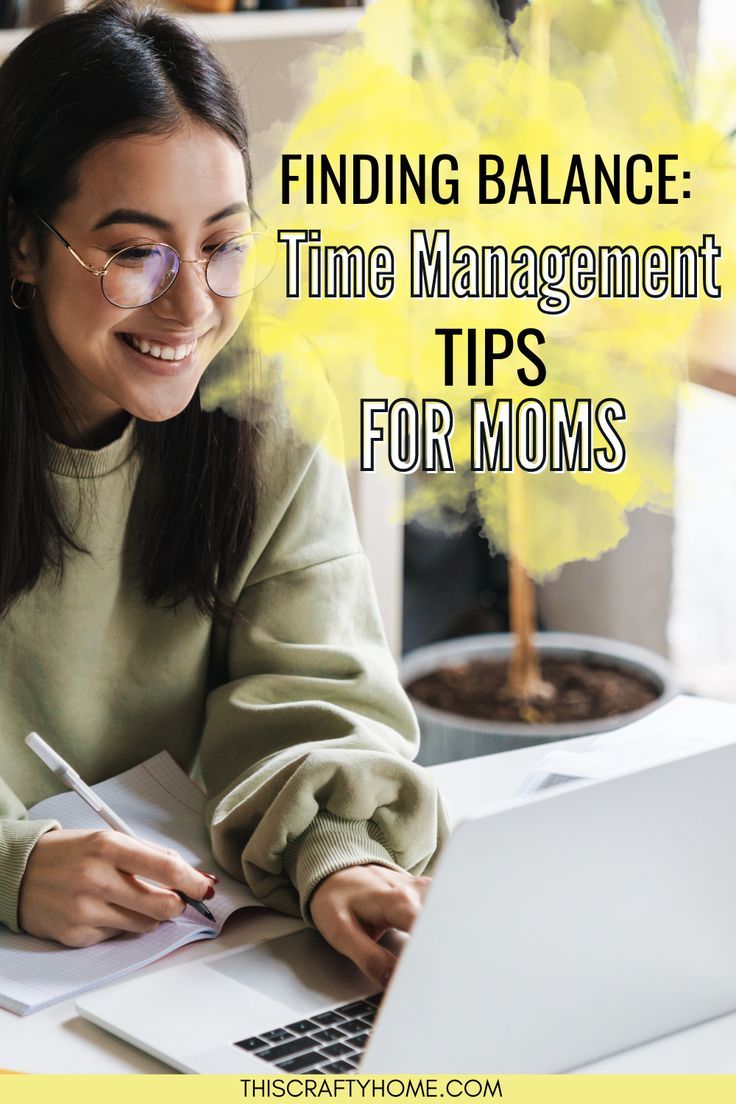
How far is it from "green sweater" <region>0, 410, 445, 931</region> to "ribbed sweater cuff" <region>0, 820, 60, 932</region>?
8 centimetres

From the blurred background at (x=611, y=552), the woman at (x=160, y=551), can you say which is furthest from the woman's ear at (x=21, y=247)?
the blurred background at (x=611, y=552)

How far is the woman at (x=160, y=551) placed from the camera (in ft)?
3.02

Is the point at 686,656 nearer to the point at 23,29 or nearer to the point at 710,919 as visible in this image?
the point at 23,29

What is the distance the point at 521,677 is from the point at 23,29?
1.25 metres

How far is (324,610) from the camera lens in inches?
45.0

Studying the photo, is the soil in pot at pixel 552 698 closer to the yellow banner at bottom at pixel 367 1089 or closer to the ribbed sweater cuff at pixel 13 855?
the ribbed sweater cuff at pixel 13 855

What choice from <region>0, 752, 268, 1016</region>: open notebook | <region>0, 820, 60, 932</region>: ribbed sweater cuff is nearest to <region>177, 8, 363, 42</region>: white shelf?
<region>0, 752, 268, 1016</region>: open notebook

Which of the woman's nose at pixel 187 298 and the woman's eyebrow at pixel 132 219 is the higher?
the woman's eyebrow at pixel 132 219

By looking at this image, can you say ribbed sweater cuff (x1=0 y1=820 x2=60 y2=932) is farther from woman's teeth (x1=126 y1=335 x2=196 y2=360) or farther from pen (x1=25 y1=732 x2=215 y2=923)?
woman's teeth (x1=126 y1=335 x2=196 y2=360)

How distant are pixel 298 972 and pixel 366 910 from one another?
2.2 inches

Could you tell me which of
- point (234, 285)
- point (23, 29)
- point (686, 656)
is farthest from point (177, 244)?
point (686, 656)

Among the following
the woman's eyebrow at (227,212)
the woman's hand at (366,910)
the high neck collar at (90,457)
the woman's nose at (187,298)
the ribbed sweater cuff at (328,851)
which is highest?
the woman's eyebrow at (227,212)

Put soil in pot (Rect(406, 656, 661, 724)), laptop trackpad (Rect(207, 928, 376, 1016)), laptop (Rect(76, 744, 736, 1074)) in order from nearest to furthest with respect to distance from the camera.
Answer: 1. laptop (Rect(76, 744, 736, 1074))
2. laptop trackpad (Rect(207, 928, 376, 1016))
3. soil in pot (Rect(406, 656, 661, 724))

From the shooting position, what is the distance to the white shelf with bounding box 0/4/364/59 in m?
1.97
